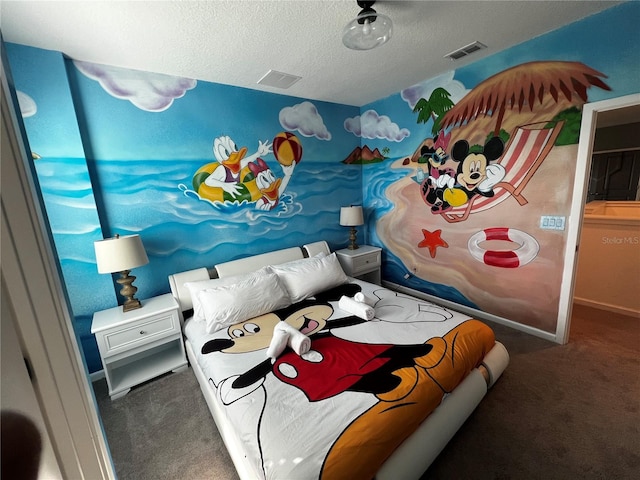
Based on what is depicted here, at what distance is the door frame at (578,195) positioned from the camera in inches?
73.9

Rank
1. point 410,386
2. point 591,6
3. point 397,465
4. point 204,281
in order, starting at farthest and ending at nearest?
point 204,281, point 591,6, point 410,386, point 397,465

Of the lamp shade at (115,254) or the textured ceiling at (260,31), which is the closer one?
the textured ceiling at (260,31)

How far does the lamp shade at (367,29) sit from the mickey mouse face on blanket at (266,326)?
6.27 feet

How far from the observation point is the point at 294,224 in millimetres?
3197

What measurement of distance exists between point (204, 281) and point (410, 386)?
1853 millimetres

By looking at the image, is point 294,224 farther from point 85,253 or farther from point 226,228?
point 85,253

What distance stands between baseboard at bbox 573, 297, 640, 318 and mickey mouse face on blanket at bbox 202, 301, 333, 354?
2999 mm

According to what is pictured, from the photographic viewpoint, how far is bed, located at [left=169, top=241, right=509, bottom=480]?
1138mm

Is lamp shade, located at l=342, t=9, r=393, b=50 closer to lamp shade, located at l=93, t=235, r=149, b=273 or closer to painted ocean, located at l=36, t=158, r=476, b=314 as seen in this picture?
painted ocean, located at l=36, t=158, r=476, b=314

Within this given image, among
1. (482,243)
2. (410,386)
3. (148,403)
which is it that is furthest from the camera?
(482,243)

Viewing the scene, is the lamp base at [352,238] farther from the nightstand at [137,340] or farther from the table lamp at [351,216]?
the nightstand at [137,340]

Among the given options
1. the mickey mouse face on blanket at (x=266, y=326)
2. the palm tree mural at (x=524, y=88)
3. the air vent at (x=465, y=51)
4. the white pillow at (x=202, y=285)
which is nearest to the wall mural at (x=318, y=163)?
the palm tree mural at (x=524, y=88)

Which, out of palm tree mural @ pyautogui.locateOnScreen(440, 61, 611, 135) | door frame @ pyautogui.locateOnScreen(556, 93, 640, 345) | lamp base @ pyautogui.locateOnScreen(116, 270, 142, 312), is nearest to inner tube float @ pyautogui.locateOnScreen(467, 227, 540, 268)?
door frame @ pyautogui.locateOnScreen(556, 93, 640, 345)

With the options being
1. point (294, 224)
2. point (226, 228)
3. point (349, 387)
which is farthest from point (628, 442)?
point (226, 228)
